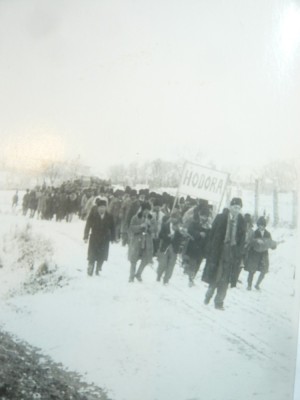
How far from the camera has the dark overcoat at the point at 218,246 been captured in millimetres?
1587

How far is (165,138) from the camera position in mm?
1684

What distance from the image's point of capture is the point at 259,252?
60.1 inches

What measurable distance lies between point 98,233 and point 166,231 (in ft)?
0.90

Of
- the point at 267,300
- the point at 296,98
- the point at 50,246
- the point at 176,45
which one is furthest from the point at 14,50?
the point at 267,300

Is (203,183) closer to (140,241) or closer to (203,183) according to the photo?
(203,183)

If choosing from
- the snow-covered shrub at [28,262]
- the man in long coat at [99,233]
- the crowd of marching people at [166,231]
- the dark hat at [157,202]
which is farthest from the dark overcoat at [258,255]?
the snow-covered shrub at [28,262]

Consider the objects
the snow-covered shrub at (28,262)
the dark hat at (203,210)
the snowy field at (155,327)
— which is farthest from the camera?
the snow-covered shrub at (28,262)

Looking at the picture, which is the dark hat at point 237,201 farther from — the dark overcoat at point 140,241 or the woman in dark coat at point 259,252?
the dark overcoat at point 140,241

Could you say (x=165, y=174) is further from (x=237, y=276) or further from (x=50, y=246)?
(x=50, y=246)

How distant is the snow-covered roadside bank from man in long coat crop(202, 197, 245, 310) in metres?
0.04

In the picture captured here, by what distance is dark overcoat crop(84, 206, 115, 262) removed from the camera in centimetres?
176

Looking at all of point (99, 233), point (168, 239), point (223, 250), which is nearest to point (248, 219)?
point (223, 250)

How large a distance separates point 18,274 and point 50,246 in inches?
7.9

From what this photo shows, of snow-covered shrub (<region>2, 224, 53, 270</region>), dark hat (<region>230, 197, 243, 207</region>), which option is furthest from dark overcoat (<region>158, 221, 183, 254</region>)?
snow-covered shrub (<region>2, 224, 53, 270</region>)
